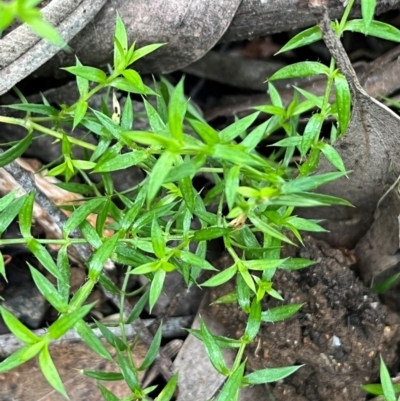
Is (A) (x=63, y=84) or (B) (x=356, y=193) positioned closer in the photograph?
(B) (x=356, y=193)

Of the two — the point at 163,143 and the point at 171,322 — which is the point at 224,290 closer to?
the point at 171,322

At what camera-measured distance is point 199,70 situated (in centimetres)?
229

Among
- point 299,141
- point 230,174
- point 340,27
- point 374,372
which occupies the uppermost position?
point 340,27

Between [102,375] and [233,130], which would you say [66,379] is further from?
[233,130]

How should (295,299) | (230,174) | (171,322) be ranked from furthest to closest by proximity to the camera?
(171,322) → (295,299) → (230,174)

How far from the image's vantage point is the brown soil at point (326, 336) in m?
1.75

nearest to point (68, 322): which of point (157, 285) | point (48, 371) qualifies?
point (48, 371)

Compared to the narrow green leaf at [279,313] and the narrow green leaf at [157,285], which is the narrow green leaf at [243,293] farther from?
the narrow green leaf at [157,285]

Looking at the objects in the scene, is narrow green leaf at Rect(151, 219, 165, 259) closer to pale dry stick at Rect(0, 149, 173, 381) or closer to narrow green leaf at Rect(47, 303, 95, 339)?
narrow green leaf at Rect(47, 303, 95, 339)

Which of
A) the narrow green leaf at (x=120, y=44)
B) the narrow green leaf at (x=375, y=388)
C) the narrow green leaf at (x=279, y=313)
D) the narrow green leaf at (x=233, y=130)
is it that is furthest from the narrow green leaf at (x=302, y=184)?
the narrow green leaf at (x=375, y=388)

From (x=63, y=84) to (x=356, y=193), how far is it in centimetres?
110

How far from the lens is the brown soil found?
5.74 ft

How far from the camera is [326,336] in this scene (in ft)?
5.75

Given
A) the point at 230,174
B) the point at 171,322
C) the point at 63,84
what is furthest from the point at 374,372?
the point at 63,84
